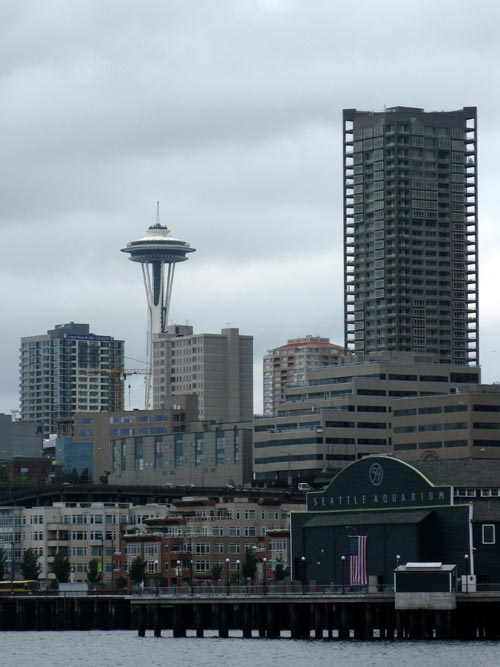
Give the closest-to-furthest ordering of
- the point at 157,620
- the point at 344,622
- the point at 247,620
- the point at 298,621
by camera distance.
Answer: the point at 344,622 < the point at 298,621 < the point at 247,620 < the point at 157,620

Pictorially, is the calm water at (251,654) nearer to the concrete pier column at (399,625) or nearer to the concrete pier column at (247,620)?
the concrete pier column at (247,620)

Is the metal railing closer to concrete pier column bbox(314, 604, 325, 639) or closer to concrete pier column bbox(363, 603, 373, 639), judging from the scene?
concrete pier column bbox(314, 604, 325, 639)

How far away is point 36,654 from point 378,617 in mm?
32136

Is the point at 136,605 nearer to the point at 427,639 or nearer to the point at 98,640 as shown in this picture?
the point at 98,640

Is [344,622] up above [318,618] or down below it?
below

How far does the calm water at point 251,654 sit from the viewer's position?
151500 millimetres

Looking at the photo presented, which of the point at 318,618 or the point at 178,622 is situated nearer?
the point at 318,618

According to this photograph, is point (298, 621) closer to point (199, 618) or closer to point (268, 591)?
point (268, 591)

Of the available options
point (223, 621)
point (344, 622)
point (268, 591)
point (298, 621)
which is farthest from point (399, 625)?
point (223, 621)

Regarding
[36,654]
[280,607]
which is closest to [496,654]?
[280,607]

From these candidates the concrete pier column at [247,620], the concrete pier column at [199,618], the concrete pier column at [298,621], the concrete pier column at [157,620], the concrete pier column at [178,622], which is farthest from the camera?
the concrete pier column at [157,620]

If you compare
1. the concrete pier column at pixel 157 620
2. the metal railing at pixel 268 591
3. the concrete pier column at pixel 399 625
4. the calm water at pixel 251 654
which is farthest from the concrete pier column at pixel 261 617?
the concrete pier column at pixel 399 625

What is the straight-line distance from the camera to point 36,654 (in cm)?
18025

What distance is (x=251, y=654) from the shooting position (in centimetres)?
16400
